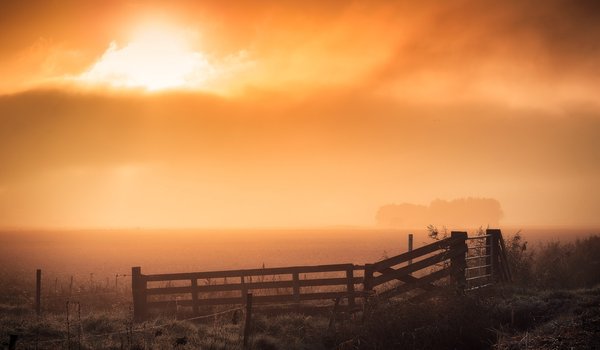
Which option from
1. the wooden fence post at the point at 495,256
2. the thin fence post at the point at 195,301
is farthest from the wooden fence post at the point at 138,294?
the wooden fence post at the point at 495,256

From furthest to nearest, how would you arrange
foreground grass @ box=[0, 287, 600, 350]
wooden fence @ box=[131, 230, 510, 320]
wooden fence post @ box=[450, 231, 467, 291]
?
wooden fence post @ box=[450, 231, 467, 291] → wooden fence @ box=[131, 230, 510, 320] → foreground grass @ box=[0, 287, 600, 350]

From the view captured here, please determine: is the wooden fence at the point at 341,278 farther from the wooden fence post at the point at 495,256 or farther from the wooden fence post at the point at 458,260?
the wooden fence post at the point at 495,256

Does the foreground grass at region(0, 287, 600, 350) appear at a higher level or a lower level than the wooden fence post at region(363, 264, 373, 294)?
lower

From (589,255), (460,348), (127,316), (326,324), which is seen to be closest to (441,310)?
(460,348)

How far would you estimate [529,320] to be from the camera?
49.8 ft

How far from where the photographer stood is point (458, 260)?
58.4 ft

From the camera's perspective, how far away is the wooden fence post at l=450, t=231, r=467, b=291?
17.6 m

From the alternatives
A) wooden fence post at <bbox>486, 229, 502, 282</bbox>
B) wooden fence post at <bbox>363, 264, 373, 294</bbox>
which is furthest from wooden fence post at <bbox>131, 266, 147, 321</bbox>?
wooden fence post at <bbox>486, 229, 502, 282</bbox>

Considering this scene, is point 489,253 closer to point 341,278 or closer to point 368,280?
point 368,280

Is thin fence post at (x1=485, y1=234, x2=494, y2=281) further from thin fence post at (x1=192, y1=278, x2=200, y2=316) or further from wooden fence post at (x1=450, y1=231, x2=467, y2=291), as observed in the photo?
thin fence post at (x1=192, y1=278, x2=200, y2=316)

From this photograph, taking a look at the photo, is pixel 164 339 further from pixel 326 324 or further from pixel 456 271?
pixel 456 271

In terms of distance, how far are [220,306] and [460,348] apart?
8433 millimetres

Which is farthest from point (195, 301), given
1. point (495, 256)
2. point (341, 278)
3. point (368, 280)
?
point (495, 256)

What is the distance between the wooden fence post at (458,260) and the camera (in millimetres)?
17555
